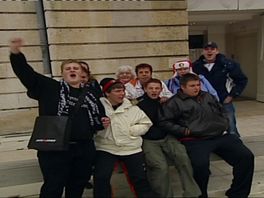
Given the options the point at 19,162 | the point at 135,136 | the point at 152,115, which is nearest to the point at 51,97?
the point at 135,136

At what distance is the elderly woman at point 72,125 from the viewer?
2.88m

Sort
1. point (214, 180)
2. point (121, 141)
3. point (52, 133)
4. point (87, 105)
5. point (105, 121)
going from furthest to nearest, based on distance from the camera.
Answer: point (214, 180)
point (121, 141)
point (105, 121)
point (87, 105)
point (52, 133)

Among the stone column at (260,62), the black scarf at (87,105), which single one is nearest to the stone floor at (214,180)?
the black scarf at (87,105)

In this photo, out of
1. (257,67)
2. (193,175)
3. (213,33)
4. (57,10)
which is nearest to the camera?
(193,175)

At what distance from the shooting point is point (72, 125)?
292 cm

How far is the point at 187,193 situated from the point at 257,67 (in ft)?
29.6

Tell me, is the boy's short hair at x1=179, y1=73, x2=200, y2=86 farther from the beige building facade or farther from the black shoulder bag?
the beige building facade

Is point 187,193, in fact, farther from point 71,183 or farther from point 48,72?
point 48,72

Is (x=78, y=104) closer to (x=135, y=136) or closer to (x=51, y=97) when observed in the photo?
(x=51, y=97)

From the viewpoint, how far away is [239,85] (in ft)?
14.3

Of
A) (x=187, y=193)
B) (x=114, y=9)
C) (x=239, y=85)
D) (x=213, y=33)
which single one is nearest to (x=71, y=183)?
(x=187, y=193)

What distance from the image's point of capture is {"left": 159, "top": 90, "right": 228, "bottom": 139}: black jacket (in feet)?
11.4

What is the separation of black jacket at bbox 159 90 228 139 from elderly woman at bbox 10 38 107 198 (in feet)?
2.71

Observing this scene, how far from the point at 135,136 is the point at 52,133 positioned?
0.90 m
